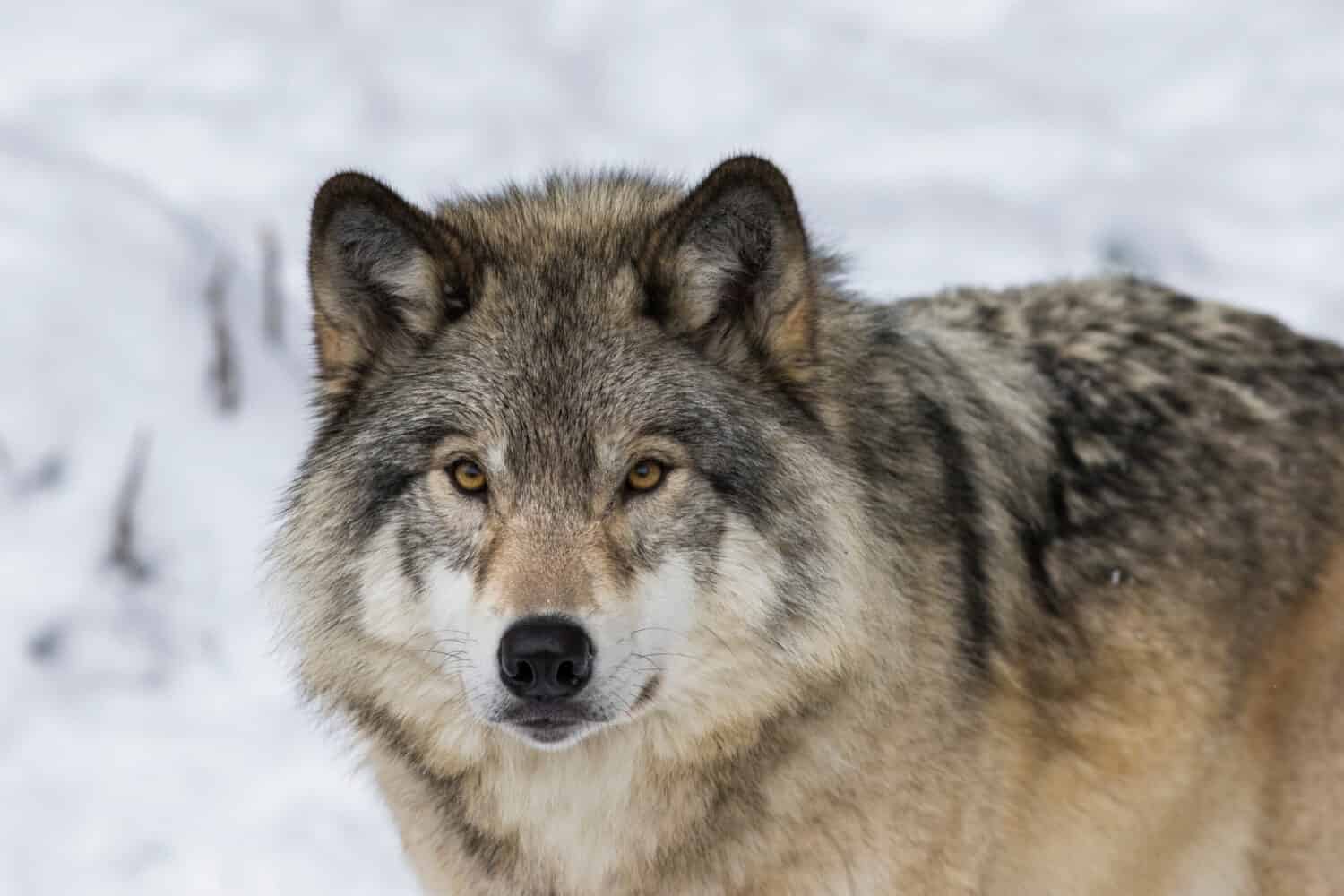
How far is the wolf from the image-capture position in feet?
10.3

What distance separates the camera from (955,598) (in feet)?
11.6

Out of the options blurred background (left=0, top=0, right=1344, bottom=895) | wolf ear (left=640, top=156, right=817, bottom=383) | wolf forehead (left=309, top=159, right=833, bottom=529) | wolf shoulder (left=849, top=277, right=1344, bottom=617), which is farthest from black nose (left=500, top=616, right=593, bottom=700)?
blurred background (left=0, top=0, right=1344, bottom=895)

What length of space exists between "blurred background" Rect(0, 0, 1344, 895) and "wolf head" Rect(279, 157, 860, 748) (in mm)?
1131

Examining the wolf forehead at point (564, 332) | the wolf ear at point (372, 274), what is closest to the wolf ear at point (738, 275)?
the wolf forehead at point (564, 332)

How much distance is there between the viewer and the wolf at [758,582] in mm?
3145

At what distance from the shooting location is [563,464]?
311 centimetres

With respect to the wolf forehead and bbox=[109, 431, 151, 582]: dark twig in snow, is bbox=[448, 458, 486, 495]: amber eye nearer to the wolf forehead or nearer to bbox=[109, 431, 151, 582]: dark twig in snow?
the wolf forehead

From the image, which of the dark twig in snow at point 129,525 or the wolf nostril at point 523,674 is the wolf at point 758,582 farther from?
the dark twig in snow at point 129,525

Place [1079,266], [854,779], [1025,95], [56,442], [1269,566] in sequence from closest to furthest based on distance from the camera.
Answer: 1. [854,779]
2. [1269,566]
3. [56,442]
4. [1079,266]
5. [1025,95]

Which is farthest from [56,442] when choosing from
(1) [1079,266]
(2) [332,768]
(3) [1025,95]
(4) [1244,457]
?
(3) [1025,95]

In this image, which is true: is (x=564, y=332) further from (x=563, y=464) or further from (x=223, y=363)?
(x=223, y=363)

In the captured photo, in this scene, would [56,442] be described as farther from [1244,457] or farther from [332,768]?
[1244,457]

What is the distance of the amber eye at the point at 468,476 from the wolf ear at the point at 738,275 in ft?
1.64

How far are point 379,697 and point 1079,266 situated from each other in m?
6.09
